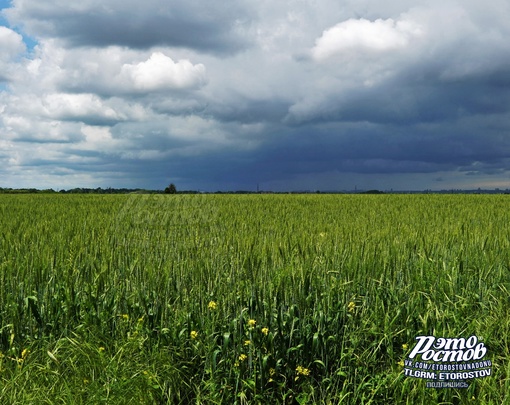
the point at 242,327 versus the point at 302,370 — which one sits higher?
the point at 242,327

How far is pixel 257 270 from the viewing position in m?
4.39

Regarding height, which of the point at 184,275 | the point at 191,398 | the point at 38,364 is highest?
the point at 184,275

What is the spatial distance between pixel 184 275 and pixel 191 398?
51.5 inches

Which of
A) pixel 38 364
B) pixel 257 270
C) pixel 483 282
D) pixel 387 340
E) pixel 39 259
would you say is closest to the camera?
pixel 38 364

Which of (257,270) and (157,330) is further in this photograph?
(257,270)

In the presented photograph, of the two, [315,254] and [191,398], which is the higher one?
[315,254]

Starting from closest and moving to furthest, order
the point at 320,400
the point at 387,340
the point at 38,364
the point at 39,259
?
the point at 320,400, the point at 38,364, the point at 387,340, the point at 39,259

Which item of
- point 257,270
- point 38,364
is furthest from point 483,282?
point 38,364

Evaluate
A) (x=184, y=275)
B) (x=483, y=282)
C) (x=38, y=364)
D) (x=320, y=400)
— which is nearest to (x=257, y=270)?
(x=184, y=275)

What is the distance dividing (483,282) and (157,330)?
3.59 meters

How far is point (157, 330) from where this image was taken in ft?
12.6

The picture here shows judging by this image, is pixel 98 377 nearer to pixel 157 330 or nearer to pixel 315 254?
pixel 157 330

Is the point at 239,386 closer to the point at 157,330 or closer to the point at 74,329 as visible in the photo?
the point at 157,330

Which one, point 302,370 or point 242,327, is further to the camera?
point 242,327
